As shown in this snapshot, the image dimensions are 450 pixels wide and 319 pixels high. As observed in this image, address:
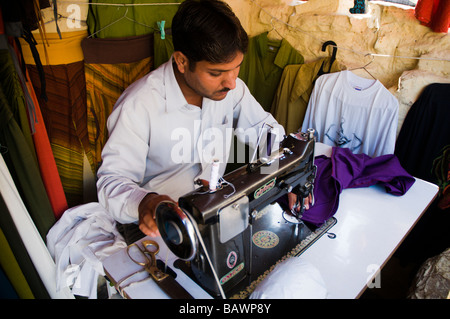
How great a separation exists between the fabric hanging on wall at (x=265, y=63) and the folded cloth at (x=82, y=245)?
163 centimetres

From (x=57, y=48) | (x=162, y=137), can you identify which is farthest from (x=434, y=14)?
(x=57, y=48)

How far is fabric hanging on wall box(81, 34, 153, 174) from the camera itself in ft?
6.14

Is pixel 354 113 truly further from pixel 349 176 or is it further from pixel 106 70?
pixel 106 70

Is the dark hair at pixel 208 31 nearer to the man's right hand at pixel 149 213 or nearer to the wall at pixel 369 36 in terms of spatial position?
the man's right hand at pixel 149 213

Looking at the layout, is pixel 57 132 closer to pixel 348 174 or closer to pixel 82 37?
pixel 82 37

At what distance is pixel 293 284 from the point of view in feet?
2.83

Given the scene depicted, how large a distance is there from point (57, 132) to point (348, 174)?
172 centimetres

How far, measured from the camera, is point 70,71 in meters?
1.87

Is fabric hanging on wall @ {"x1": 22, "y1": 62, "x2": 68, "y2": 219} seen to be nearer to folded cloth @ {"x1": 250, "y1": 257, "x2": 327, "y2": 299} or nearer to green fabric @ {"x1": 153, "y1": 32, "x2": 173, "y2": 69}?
green fabric @ {"x1": 153, "y1": 32, "x2": 173, "y2": 69}

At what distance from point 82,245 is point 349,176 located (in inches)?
54.6

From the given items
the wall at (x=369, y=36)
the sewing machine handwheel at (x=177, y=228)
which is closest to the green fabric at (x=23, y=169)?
the sewing machine handwheel at (x=177, y=228)

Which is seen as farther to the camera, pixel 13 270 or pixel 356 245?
pixel 13 270

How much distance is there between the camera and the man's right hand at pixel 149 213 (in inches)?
A: 39.0
